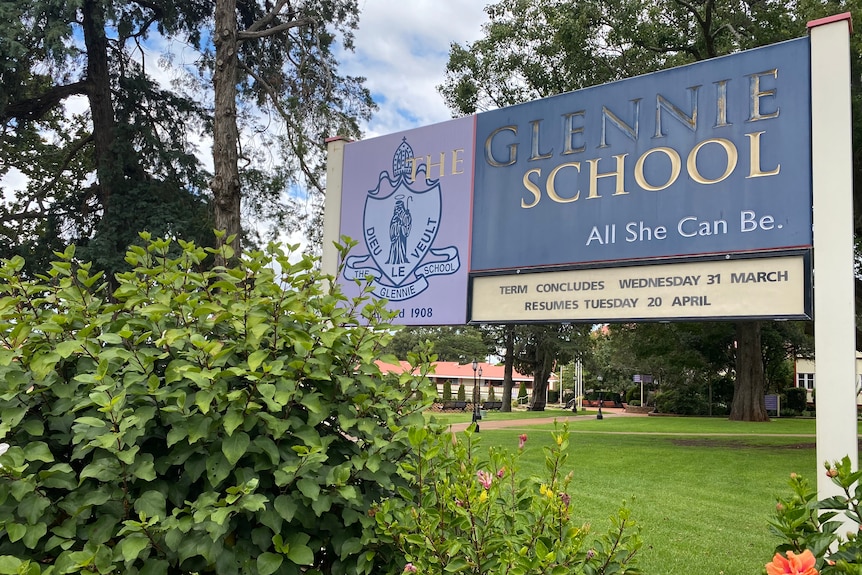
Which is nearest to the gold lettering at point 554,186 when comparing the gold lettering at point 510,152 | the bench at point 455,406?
the gold lettering at point 510,152

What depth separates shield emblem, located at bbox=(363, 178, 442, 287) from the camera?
634cm

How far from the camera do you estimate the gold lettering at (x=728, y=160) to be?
4738mm

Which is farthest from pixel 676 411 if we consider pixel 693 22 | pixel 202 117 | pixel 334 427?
pixel 334 427

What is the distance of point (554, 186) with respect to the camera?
5.56 metres

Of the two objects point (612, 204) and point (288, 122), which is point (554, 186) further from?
point (288, 122)

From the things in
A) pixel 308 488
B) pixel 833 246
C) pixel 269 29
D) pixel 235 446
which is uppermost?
pixel 269 29

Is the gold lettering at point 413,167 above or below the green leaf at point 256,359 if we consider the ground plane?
above

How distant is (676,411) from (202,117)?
3087 centimetres

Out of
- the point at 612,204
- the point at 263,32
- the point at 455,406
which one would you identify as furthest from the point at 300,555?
the point at 455,406

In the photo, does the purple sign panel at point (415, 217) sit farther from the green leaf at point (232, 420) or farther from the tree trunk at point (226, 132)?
the tree trunk at point (226, 132)

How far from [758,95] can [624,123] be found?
3.10 ft

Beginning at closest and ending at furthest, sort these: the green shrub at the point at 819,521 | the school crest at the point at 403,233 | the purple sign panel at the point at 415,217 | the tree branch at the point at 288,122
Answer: the green shrub at the point at 819,521 → the purple sign panel at the point at 415,217 → the school crest at the point at 403,233 → the tree branch at the point at 288,122

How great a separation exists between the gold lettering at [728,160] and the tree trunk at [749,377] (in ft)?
74.9

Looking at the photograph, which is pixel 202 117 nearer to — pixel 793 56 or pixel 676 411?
pixel 793 56
